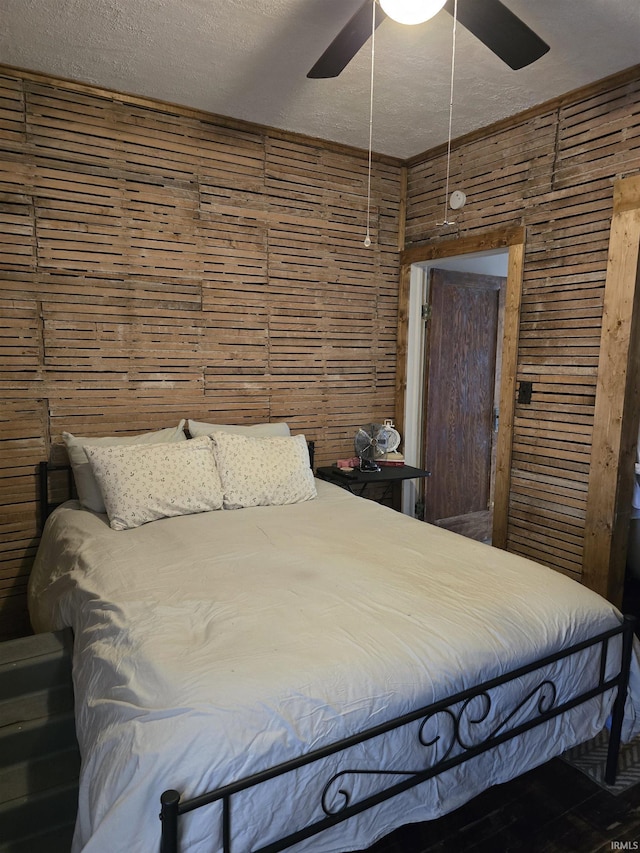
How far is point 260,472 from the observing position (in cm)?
274

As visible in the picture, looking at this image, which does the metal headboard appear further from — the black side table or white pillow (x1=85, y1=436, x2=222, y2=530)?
the black side table

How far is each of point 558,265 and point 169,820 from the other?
287cm

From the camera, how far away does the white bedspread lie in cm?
113

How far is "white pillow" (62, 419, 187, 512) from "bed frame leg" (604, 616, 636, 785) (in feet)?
7.21

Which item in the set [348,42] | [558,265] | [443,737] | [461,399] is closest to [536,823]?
[443,737]

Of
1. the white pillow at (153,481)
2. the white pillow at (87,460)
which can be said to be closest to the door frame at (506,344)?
the white pillow at (153,481)

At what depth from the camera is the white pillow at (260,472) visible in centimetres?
268

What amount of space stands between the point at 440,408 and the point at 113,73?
2.82 metres

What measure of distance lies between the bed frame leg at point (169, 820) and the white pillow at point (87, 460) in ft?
5.88

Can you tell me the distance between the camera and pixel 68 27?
2.22m

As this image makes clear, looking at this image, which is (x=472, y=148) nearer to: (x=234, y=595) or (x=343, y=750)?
(x=234, y=595)

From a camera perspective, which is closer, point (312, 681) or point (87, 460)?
point (312, 681)

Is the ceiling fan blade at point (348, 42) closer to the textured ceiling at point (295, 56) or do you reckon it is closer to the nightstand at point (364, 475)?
the textured ceiling at point (295, 56)

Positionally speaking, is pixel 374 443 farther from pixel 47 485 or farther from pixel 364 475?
pixel 47 485
